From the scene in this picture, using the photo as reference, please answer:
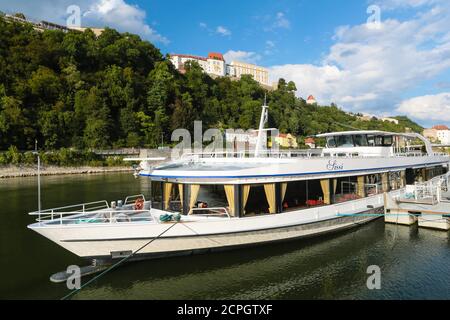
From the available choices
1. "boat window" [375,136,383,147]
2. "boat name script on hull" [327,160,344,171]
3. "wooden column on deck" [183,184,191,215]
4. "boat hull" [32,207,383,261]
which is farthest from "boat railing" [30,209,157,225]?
"boat window" [375,136,383,147]

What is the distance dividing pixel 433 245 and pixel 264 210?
6643 mm

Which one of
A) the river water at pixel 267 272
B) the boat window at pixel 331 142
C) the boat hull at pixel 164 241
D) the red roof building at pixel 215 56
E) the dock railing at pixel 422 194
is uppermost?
the red roof building at pixel 215 56

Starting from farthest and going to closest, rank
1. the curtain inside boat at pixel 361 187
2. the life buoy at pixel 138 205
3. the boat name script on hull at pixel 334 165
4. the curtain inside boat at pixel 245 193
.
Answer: the curtain inside boat at pixel 361 187, the boat name script on hull at pixel 334 165, the life buoy at pixel 138 205, the curtain inside boat at pixel 245 193

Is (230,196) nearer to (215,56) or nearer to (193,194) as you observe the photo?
(193,194)

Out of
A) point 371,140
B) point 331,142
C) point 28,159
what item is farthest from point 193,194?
point 28,159

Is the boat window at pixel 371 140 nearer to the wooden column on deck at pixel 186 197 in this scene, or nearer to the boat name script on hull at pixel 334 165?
the boat name script on hull at pixel 334 165

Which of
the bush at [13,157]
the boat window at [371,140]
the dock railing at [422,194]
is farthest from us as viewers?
the bush at [13,157]

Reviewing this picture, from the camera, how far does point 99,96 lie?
6600 centimetres

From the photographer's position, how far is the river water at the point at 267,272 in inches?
309

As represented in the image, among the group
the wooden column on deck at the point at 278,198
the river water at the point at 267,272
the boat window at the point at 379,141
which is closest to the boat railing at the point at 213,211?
the river water at the point at 267,272

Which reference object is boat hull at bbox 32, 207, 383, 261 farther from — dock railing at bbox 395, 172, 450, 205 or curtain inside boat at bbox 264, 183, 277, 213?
dock railing at bbox 395, 172, 450, 205

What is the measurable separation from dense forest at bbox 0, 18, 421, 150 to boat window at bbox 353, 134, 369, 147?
52.2 meters

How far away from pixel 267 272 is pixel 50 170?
47487 millimetres

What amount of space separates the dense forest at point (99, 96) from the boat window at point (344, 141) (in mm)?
51427
